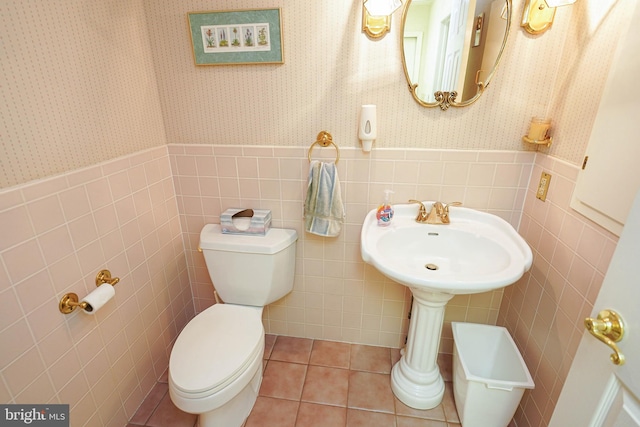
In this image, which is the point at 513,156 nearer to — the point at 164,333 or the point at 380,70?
the point at 380,70

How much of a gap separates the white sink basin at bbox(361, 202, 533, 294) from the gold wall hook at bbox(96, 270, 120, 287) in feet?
3.17

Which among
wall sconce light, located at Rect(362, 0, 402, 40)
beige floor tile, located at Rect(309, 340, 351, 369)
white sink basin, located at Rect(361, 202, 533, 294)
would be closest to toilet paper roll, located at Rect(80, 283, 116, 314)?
white sink basin, located at Rect(361, 202, 533, 294)

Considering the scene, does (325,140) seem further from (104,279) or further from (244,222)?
(104,279)

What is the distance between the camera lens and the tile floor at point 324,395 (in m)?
1.42

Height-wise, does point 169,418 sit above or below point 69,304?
below

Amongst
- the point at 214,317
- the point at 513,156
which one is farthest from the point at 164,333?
the point at 513,156

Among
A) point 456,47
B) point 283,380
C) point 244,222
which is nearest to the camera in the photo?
point 456,47

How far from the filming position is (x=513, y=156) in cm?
135

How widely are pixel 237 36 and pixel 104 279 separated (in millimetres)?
1120

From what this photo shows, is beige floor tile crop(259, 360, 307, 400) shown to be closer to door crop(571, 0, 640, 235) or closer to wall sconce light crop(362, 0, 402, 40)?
door crop(571, 0, 640, 235)

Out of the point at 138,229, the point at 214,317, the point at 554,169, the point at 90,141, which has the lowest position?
the point at 214,317

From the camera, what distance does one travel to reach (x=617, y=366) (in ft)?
2.03

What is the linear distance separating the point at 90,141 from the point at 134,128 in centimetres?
23

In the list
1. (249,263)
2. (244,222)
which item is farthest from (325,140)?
(249,263)
